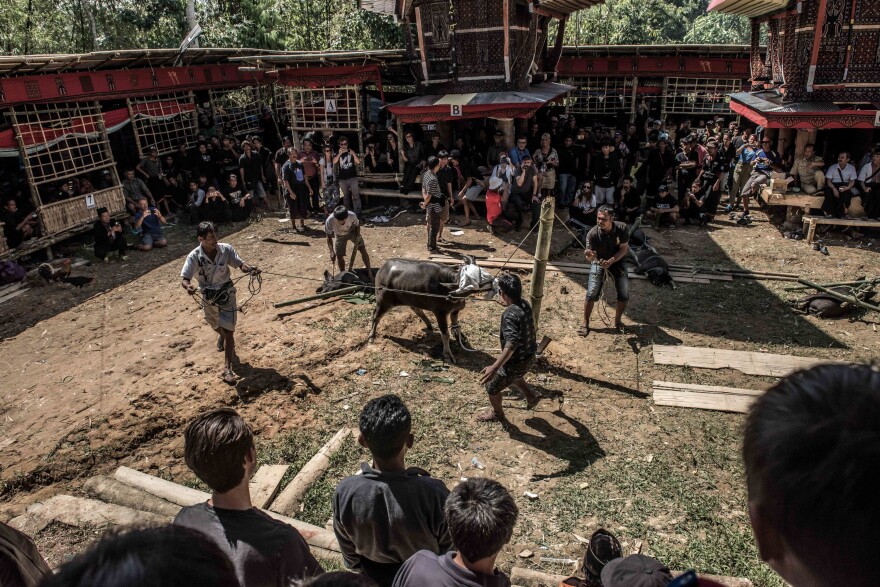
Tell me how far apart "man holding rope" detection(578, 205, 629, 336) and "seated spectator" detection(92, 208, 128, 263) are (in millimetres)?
9766

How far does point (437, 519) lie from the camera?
10.5 feet

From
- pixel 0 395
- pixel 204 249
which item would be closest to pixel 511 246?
pixel 204 249

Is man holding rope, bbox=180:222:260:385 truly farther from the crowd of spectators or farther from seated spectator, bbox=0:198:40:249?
seated spectator, bbox=0:198:40:249

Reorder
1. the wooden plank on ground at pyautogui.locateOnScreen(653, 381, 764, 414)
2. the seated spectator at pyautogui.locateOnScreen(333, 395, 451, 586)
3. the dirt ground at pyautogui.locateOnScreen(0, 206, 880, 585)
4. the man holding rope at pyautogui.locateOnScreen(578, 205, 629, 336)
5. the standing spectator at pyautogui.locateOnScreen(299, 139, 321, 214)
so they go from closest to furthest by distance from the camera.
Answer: the seated spectator at pyautogui.locateOnScreen(333, 395, 451, 586) → the dirt ground at pyautogui.locateOnScreen(0, 206, 880, 585) → the wooden plank on ground at pyautogui.locateOnScreen(653, 381, 764, 414) → the man holding rope at pyautogui.locateOnScreen(578, 205, 629, 336) → the standing spectator at pyautogui.locateOnScreen(299, 139, 321, 214)

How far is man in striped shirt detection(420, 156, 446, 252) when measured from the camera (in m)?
12.0

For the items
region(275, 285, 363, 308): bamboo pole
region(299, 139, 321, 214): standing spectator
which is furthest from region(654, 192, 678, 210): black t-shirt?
region(299, 139, 321, 214): standing spectator

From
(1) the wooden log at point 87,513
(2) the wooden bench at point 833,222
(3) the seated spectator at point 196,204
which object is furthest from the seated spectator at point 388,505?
(3) the seated spectator at point 196,204

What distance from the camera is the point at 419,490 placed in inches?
126

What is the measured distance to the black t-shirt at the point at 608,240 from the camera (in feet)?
26.9

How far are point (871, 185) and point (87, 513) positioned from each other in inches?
567

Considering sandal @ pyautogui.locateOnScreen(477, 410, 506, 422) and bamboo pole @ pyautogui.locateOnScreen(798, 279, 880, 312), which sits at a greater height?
sandal @ pyautogui.locateOnScreen(477, 410, 506, 422)

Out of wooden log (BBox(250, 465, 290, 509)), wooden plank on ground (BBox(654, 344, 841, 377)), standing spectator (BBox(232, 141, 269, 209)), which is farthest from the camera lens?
standing spectator (BBox(232, 141, 269, 209))

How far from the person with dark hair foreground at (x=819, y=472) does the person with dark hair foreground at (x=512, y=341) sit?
468 centimetres

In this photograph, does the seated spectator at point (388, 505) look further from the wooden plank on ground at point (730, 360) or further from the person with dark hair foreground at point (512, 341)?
the wooden plank on ground at point (730, 360)
